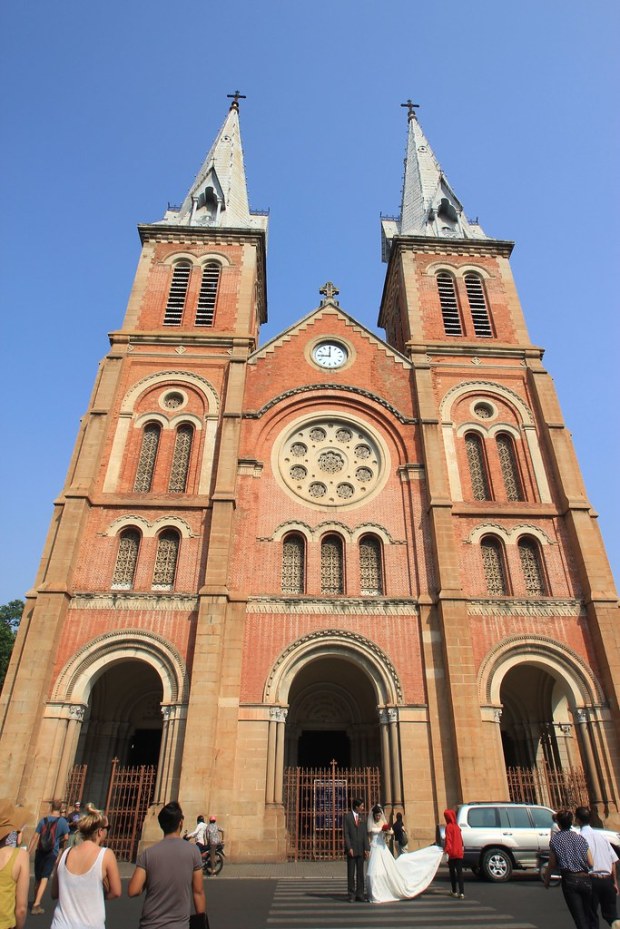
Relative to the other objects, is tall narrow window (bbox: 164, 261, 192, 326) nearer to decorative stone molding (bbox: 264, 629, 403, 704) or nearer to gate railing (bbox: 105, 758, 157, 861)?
decorative stone molding (bbox: 264, 629, 403, 704)

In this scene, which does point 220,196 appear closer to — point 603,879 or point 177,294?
point 177,294

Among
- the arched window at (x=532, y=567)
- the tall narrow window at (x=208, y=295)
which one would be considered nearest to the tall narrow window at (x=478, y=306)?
the arched window at (x=532, y=567)

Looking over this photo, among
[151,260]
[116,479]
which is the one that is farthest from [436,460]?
[151,260]

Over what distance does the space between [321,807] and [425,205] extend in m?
30.2

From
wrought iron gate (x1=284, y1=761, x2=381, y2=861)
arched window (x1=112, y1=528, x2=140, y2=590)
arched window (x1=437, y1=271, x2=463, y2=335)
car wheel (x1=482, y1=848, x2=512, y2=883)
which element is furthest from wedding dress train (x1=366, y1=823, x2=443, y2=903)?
arched window (x1=437, y1=271, x2=463, y2=335)

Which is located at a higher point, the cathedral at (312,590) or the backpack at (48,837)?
the cathedral at (312,590)

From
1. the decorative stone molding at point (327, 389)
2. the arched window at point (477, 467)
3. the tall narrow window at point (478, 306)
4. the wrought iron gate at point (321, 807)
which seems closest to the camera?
the wrought iron gate at point (321, 807)

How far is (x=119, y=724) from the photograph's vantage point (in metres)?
20.4

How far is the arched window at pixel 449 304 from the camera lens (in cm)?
2742

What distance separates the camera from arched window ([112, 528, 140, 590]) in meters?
19.6

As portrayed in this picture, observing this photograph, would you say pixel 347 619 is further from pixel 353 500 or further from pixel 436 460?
pixel 436 460

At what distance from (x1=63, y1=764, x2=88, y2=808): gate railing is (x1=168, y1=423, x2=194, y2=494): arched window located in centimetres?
900

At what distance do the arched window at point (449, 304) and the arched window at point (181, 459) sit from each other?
12546 mm

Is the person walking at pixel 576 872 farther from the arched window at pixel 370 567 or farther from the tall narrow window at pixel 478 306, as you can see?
the tall narrow window at pixel 478 306
